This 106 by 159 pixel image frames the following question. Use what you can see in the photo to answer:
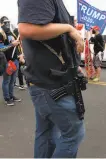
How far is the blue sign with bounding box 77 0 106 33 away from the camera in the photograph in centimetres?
938

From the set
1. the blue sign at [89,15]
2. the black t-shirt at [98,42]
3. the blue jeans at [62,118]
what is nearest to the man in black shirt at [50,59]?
the blue jeans at [62,118]

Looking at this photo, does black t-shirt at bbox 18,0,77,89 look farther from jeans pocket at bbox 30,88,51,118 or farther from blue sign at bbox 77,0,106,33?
blue sign at bbox 77,0,106,33

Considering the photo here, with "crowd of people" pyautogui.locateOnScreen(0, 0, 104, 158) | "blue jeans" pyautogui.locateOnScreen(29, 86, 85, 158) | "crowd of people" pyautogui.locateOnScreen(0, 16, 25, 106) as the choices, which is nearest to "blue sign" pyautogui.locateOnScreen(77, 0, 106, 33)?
"crowd of people" pyautogui.locateOnScreen(0, 16, 25, 106)

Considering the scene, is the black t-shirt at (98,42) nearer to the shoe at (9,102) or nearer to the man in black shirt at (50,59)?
the shoe at (9,102)

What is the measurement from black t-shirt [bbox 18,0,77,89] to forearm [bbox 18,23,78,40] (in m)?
0.03

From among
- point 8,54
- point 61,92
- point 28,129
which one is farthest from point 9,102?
point 61,92

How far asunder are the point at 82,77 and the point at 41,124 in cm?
56

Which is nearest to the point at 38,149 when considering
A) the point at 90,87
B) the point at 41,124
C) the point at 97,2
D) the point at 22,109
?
the point at 41,124

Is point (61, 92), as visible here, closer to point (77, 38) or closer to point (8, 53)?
point (77, 38)

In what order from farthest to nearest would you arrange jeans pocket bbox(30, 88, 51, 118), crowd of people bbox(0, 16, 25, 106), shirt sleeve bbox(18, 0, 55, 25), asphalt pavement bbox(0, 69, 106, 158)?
crowd of people bbox(0, 16, 25, 106), asphalt pavement bbox(0, 69, 106, 158), jeans pocket bbox(30, 88, 51, 118), shirt sleeve bbox(18, 0, 55, 25)

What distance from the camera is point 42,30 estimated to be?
232cm

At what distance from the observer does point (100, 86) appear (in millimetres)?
8539

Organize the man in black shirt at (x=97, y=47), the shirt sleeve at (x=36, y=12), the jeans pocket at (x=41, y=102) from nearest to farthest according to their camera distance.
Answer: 1. the shirt sleeve at (x=36, y=12)
2. the jeans pocket at (x=41, y=102)
3. the man in black shirt at (x=97, y=47)

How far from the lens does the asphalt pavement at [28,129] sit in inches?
159
